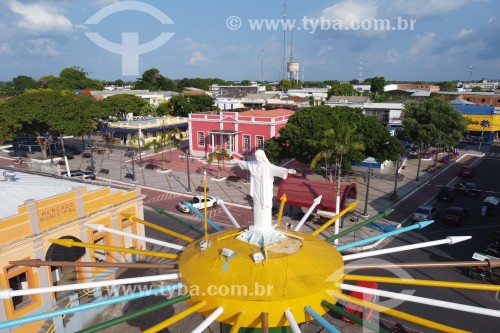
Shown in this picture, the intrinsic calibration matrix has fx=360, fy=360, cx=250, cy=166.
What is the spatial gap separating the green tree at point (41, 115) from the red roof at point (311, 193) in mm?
41819

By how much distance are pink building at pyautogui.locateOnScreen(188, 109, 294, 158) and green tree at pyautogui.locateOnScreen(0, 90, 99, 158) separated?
Result: 20.1 m

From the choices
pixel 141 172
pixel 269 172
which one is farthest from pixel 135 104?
pixel 269 172

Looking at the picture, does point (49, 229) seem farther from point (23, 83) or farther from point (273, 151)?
point (23, 83)

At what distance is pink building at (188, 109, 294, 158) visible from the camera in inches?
2361

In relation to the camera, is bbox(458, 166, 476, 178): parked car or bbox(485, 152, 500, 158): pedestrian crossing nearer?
bbox(458, 166, 476, 178): parked car

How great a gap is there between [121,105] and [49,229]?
3026 inches

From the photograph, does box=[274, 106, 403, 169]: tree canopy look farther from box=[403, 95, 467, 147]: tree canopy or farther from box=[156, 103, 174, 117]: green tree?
box=[156, 103, 174, 117]: green tree

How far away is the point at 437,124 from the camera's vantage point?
59.2 meters

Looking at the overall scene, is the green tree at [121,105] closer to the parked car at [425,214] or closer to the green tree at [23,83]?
the parked car at [425,214]

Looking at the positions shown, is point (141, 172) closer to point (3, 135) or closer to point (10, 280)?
point (3, 135)

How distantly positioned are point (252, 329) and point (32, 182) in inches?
977

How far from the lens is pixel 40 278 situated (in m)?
20.4

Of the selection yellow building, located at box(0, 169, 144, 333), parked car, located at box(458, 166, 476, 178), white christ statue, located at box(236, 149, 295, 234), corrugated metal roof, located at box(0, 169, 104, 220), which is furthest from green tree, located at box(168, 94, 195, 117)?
white christ statue, located at box(236, 149, 295, 234)

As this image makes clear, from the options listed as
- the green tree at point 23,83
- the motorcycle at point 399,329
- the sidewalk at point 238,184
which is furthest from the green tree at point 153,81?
the motorcycle at point 399,329
